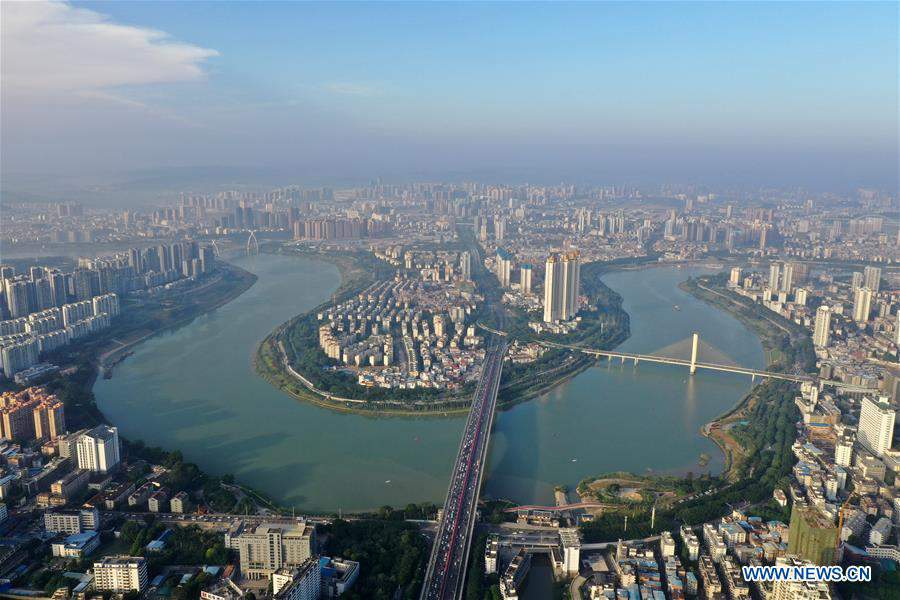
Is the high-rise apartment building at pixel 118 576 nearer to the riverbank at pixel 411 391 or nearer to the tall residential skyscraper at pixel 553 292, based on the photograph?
the riverbank at pixel 411 391

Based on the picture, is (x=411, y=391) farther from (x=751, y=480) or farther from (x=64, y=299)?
(x=64, y=299)

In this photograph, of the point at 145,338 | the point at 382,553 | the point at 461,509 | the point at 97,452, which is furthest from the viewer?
the point at 145,338

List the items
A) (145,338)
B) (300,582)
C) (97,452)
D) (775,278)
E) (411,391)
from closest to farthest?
(300,582)
(97,452)
(411,391)
(145,338)
(775,278)

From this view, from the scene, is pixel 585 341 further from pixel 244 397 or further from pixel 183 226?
pixel 183 226

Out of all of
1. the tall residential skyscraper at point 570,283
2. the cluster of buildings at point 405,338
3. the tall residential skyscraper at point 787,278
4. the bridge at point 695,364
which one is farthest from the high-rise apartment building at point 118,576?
the tall residential skyscraper at point 787,278

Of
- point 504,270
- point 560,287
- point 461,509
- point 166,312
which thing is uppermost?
point 560,287

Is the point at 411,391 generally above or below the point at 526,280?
below

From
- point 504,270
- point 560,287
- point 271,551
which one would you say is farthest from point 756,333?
point 271,551
